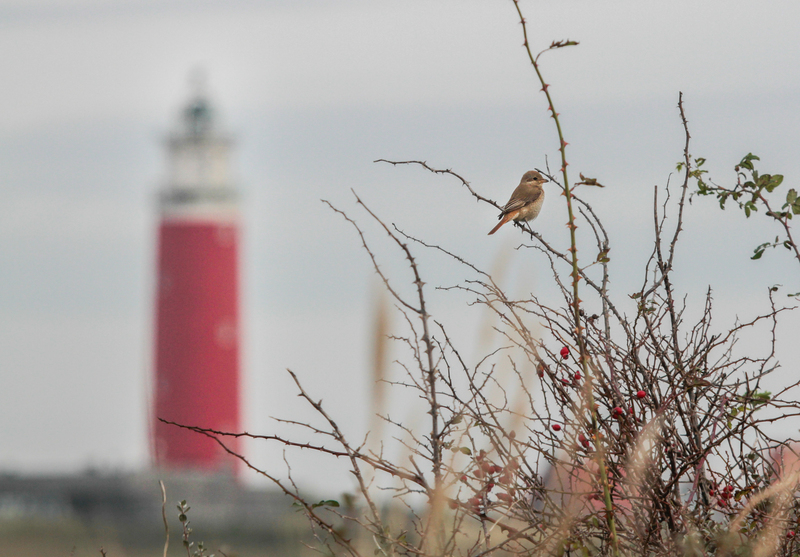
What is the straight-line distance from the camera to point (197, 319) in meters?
27.4

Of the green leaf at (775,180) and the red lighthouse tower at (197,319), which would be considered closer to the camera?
the green leaf at (775,180)

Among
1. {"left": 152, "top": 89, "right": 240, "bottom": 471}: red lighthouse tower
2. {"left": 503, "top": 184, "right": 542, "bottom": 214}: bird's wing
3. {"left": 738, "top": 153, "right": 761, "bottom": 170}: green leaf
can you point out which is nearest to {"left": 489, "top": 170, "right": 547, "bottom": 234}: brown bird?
{"left": 503, "top": 184, "right": 542, "bottom": 214}: bird's wing

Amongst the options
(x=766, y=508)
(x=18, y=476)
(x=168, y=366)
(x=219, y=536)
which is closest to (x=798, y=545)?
(x=766, y=508)

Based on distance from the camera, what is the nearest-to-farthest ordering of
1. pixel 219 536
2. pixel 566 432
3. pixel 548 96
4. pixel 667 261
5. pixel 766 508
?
pixel 548 96
pixel 566 432
pixel 766 508
pixel 667 261
pixel 219 536

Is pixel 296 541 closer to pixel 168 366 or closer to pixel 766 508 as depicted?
pixel 766 508

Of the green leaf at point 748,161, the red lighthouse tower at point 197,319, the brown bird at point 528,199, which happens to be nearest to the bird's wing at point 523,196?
the brown bird at point 528,199

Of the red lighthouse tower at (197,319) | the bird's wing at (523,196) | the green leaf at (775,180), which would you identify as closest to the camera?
the green leaf at (775,180)

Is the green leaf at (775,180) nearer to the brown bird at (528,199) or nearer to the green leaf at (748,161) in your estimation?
the green leaf at (748,161)

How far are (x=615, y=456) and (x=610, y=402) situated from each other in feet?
0.41

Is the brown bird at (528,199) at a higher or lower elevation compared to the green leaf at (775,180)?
higher

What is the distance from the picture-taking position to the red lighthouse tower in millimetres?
27391

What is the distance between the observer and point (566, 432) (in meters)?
2.22

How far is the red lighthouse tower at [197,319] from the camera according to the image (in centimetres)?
2739

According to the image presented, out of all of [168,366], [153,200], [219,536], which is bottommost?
[219,536]
